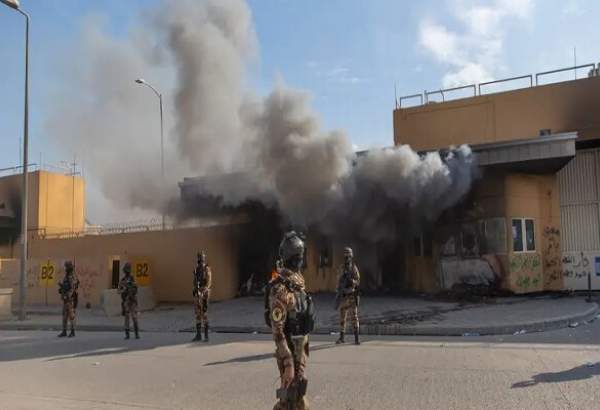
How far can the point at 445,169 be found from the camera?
49.5 ft

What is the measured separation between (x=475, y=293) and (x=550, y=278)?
273 cm

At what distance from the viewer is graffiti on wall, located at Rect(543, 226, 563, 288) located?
16.5 meters

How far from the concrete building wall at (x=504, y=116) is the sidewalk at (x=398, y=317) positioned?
644 cm

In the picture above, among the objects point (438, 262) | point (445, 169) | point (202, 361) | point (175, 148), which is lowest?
point (202, 361)

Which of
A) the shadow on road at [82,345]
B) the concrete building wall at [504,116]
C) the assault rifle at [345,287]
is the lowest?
the shadow on road at [82,345]

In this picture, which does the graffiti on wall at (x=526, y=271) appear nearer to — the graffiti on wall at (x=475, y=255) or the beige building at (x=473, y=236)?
the beige building at (x=473, y=236)

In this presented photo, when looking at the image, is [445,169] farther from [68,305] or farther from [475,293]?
[68,305]

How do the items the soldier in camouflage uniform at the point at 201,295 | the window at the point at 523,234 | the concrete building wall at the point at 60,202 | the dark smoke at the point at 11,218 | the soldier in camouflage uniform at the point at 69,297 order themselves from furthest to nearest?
the dark smoke at the point at 11,218 < the concrete building wall at the point at 60,202 < the window at the point at 523,234 < the soldier in camouflage uniform at the point at 69,297 < the soldier in camouflage uniform at the point at 201,295

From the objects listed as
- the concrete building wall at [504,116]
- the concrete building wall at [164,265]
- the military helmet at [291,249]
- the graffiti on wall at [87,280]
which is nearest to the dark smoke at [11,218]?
the concrete building wall at [164,265]

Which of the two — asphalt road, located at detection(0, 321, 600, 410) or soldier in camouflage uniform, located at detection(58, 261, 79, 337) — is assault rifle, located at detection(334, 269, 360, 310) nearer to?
asphalt road, located at detection(0, 321, 600, 410)

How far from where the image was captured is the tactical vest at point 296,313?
11.4 feet

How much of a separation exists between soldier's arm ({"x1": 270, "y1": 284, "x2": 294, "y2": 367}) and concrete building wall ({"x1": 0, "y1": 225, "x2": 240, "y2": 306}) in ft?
47.3

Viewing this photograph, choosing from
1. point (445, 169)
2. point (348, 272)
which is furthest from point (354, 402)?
point (445, 169)

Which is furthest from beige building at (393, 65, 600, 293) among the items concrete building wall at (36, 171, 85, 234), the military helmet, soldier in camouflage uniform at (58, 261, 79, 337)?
concrete building wall at (36, 171, 85, 234)
